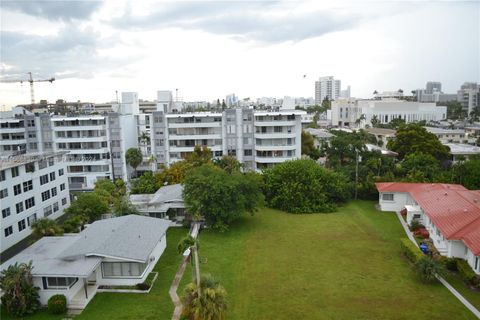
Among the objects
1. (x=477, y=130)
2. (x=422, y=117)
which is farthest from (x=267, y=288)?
(x=422, y=117)

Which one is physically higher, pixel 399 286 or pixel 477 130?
pixel 477 130

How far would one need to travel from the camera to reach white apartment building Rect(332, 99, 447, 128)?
140 m

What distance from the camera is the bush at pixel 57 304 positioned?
24078mm

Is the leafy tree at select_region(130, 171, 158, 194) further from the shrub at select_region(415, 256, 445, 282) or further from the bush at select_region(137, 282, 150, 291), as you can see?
the shrub at select_region(415, 256, 445, 282)

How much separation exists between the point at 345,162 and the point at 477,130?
48.4 m

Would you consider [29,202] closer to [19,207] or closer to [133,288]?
[19,207]

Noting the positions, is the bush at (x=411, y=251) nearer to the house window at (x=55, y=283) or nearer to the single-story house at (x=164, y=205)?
the single-story house at (x=164, y=205)

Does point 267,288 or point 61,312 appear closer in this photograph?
point 61,312

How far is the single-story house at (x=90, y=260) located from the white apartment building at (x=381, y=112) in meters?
120

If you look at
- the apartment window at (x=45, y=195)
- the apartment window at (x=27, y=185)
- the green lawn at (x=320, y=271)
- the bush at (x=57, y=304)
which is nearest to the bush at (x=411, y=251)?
the green lawn at (x=320, y=271)

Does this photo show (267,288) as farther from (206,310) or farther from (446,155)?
(446,155)

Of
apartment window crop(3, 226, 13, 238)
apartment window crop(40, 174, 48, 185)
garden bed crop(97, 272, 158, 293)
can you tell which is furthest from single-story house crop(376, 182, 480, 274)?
apartment window crop(40, 174, 48, 185)

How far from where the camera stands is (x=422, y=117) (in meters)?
146

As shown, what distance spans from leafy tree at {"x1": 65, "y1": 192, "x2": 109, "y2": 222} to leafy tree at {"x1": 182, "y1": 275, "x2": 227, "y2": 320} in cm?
2347
